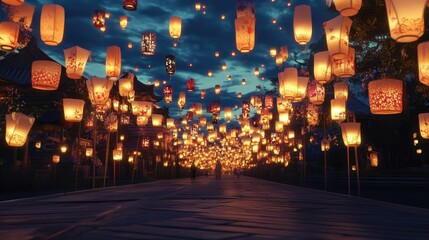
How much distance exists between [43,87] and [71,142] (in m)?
23.5

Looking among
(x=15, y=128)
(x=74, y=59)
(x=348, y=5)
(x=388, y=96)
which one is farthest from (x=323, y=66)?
(x=15, y=128)

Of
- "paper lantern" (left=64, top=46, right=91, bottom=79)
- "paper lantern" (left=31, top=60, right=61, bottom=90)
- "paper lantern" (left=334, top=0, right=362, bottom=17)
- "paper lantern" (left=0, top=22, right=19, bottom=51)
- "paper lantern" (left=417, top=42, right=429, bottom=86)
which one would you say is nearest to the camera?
"paper lantern" (left=417, top=42, right=429, bottom=86)

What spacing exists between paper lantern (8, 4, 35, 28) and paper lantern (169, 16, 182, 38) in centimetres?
636

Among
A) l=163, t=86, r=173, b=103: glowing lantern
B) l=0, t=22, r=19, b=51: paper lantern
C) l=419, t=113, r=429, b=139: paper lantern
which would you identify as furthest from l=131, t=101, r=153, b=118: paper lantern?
l=419, t=113, r=429, b=139: paper lantern

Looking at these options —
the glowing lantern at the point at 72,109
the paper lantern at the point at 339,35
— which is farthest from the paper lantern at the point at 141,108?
the paper lantern at the point at 339,35

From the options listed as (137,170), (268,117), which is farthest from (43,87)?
(137,170)

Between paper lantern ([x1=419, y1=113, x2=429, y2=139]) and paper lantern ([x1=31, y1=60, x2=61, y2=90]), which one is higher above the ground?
paper lantern ([x1=31, y1=60, x2=61, y2=90])

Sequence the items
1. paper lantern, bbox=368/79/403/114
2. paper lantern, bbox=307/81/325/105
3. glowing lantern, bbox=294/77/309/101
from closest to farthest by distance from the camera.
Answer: paper lantern, bbox=368/79/403/114
glowing lantern, bbox=294/77/309/101
paper lantern, bbox=307/81/325/105

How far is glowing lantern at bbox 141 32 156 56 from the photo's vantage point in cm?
2020

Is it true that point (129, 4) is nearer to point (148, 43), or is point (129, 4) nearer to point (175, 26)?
point (175, 26)

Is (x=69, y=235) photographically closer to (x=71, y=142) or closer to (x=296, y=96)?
(x=296, y=96)

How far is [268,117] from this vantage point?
31.0 meters

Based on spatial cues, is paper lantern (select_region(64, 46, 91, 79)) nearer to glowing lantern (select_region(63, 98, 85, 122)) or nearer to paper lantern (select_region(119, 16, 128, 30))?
glowing lantern (select_region(63, 98, 85, 122))

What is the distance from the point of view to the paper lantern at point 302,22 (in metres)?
15.3
